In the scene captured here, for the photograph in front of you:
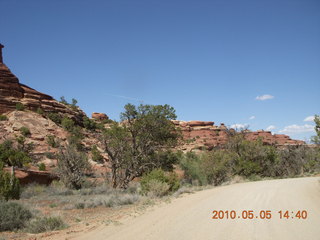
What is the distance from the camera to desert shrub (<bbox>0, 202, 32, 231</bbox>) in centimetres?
822

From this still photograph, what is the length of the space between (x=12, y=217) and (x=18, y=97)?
49045 mm

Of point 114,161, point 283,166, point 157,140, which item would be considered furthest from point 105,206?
point 283,166

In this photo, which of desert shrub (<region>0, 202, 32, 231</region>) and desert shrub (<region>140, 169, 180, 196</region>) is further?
desert shrub (<region>140, 169, 180, 196</region>)

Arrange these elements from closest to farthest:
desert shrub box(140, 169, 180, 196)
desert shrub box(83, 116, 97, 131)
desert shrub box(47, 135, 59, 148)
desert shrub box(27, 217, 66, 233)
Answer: desert shrub box(27, 217, 66, 233), desert shrub box(140, 169, 180, 196), desert shrub box(47, 135, 59, 148), desert shrub box(83, 116, 97, 131)

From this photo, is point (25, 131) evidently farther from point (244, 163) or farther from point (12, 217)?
point (12, 217)

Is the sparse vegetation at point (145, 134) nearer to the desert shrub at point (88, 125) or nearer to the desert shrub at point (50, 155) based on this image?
the desert shrub at point (50, 155)

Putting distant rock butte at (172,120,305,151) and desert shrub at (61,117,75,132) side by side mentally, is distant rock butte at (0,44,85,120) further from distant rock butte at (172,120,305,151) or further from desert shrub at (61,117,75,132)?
distant rock butte at (172,120,305,151)

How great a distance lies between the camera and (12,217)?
8.44 meters

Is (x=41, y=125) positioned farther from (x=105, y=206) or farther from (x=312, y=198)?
(x=312, y=198)

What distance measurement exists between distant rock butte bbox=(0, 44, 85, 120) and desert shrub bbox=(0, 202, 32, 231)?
43981 mm

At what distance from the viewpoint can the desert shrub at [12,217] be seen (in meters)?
8.22

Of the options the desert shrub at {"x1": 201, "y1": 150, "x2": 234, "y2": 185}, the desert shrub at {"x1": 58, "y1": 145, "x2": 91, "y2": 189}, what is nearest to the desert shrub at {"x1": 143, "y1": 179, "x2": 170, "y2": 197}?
the desert shrub at {"x1": 58, "y1": 145, "x2": 91, "y2": 189}
